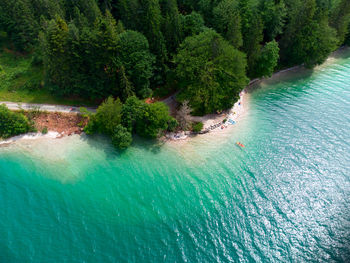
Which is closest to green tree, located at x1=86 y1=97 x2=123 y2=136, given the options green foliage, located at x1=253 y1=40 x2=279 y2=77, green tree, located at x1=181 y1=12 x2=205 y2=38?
green tree, located at x1=181 y1=12 x2=205 y2=38

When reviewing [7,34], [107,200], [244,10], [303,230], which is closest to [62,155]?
[107,200]

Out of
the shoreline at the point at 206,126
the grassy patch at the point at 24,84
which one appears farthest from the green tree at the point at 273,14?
the grassy patch at the point at 24,84

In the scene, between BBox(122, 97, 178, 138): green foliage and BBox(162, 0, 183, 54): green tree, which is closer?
BBox(122, 97, 178, 138): green foliage

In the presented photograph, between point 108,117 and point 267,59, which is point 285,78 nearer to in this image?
point 267,59

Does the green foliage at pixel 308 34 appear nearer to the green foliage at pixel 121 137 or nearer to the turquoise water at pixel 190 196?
the turquoise water at pixel 190 196

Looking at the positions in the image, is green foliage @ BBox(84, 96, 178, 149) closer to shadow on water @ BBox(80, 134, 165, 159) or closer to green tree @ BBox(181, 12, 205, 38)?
shadow on water @ BBox(80, 134, 165, 159)

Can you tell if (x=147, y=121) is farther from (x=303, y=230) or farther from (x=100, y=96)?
(x=303, y=230)
